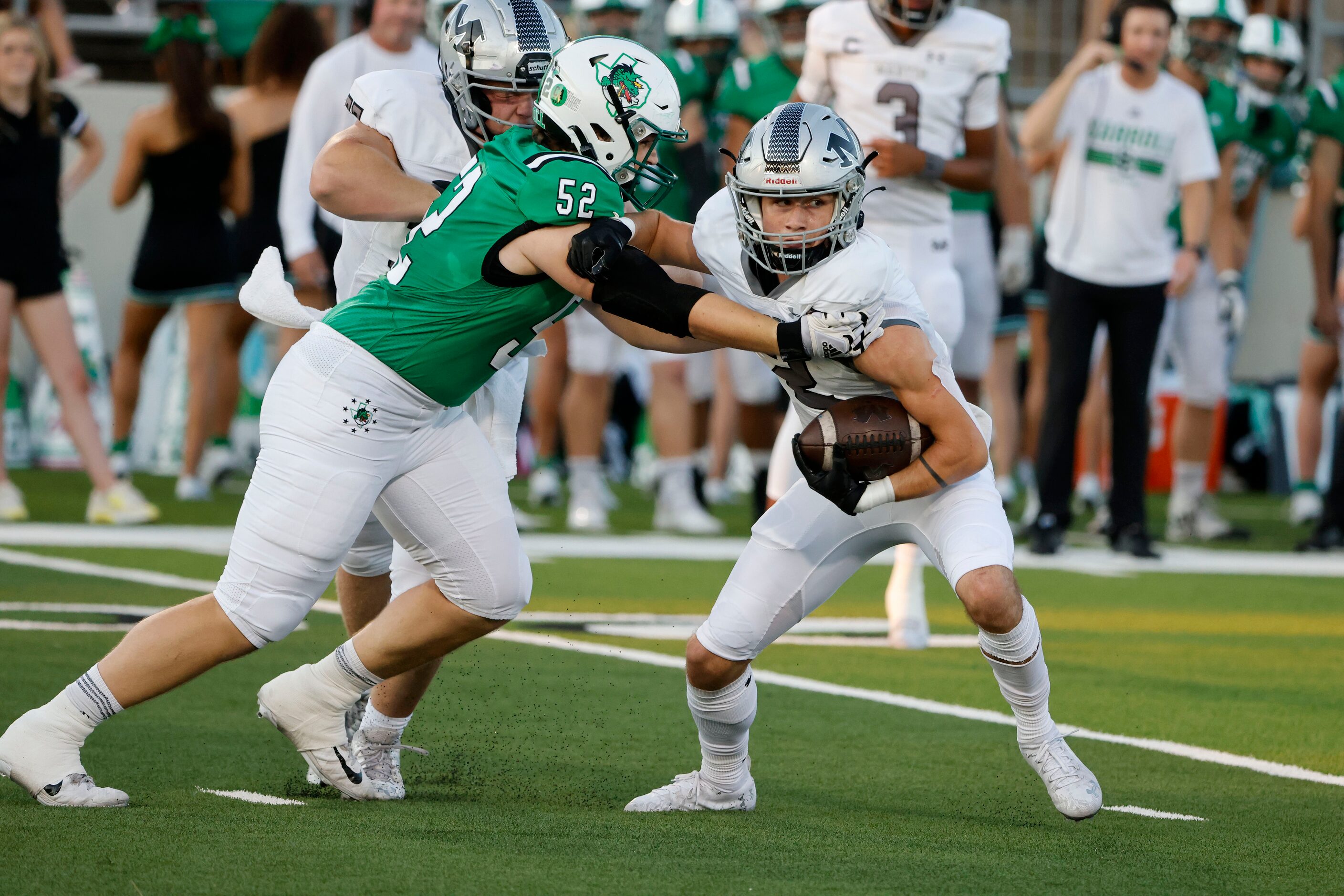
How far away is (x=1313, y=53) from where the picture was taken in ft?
44.8

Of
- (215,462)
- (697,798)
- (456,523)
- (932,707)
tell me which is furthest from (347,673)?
(215,462)

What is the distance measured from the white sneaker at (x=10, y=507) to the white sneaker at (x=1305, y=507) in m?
7.01

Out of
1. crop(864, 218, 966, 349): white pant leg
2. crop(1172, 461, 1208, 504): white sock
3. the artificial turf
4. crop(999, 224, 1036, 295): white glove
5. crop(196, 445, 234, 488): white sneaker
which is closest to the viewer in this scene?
the artificial turf

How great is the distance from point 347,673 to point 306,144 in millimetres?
3859

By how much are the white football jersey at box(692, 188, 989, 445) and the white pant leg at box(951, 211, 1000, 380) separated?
3034 mm

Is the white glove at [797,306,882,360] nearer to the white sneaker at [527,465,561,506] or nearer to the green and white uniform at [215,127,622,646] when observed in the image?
the green and white uniform at [215,127,622,646]

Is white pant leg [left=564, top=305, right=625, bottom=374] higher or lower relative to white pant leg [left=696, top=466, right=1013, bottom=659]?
lower

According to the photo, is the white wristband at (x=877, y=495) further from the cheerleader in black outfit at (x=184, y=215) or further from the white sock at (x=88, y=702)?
the cheerleader in black outfit at (x=184, y=215)

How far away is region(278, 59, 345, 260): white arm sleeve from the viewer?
7.13m

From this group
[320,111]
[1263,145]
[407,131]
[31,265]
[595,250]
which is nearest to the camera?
[595,250]

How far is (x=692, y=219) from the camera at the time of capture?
32.2 feet

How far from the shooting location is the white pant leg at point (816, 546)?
3.76m

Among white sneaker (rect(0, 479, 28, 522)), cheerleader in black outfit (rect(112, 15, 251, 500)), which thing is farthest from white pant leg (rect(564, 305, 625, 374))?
white sneaker (rect(0, 479, 28, 522))

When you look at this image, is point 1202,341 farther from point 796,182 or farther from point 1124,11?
point 796,182
